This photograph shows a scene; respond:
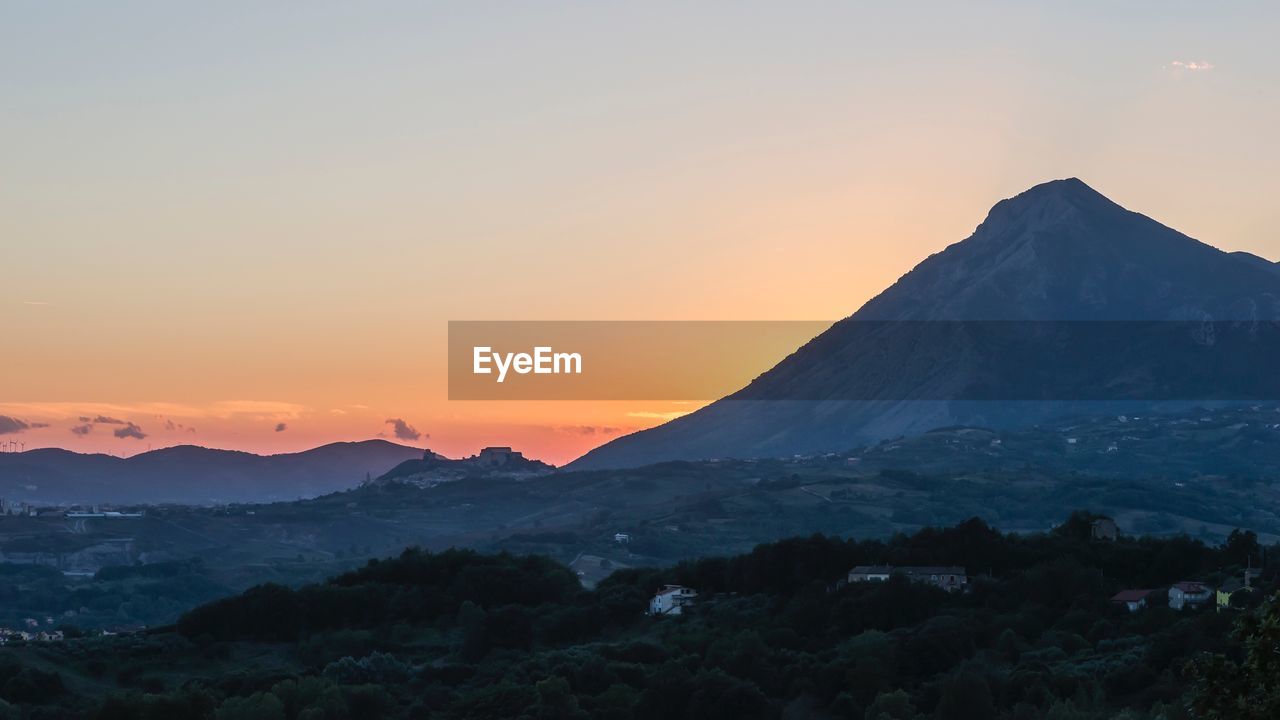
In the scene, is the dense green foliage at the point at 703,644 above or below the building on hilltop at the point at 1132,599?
below

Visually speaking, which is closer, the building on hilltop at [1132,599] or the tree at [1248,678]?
the tree at [1248,678]

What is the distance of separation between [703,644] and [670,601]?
18.4m

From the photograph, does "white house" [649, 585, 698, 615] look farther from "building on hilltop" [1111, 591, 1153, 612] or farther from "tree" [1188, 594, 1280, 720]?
"tree" [1188, 594, 1280, 720]

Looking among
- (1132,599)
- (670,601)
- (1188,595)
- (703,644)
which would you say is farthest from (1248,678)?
(670,601)

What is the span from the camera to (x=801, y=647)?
3487 inches

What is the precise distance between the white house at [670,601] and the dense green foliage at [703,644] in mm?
1102

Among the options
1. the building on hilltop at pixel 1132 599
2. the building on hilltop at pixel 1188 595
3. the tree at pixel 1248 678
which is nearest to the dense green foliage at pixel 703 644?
the building on hilltop at pixel 1132 599

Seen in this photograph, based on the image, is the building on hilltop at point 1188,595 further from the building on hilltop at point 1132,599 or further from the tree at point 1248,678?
the tree at point 1248,678

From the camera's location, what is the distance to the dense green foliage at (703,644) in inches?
2849

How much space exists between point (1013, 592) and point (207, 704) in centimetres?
4170

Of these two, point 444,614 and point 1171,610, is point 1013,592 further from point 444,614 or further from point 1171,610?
point 444,614

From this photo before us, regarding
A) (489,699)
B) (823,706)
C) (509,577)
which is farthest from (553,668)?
(509,577)

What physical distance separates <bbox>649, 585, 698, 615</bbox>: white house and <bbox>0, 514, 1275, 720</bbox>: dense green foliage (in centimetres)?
110

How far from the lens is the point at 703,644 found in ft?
288
